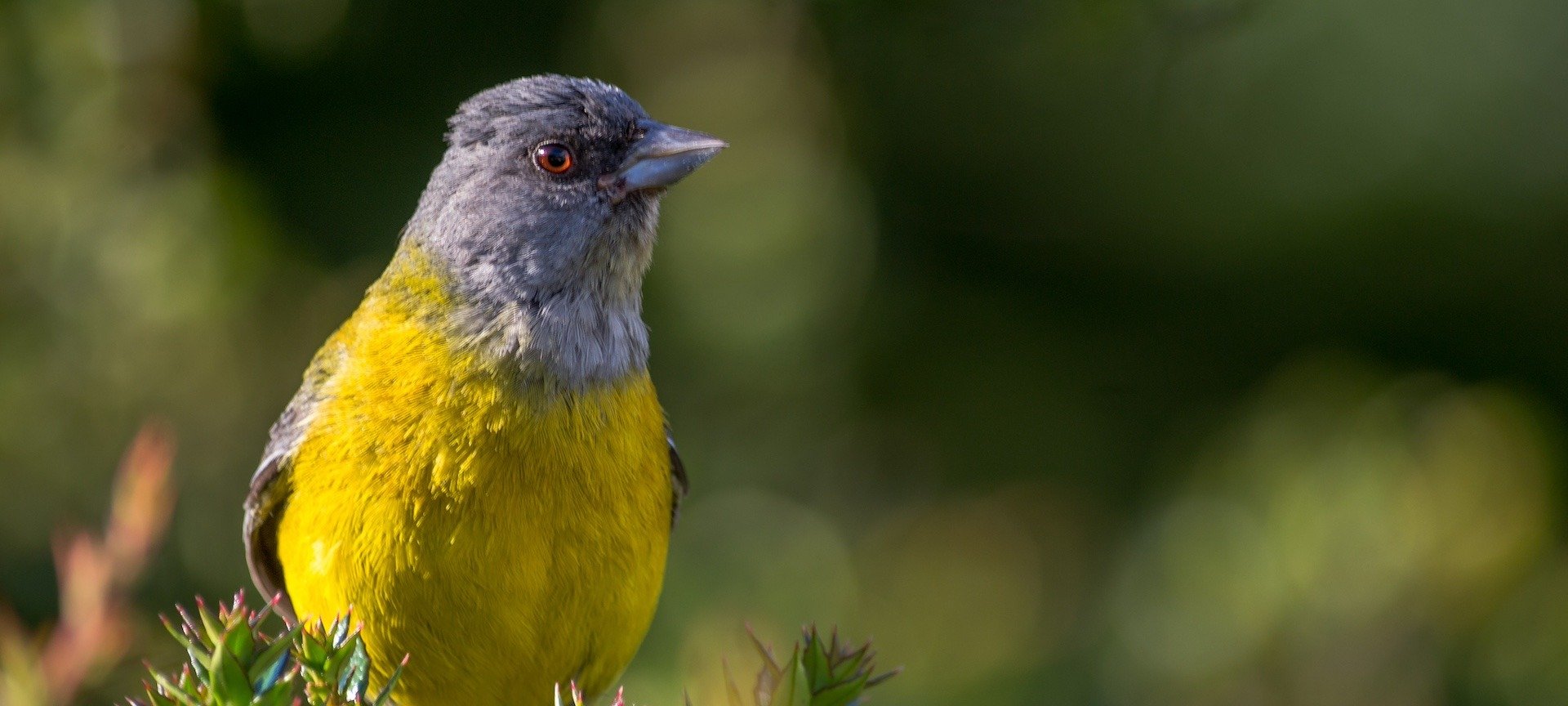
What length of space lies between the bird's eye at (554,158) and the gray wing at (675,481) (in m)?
0.74

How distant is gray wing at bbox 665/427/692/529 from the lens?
397cm

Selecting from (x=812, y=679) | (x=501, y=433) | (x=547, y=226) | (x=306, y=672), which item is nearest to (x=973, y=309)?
(x=547, y=226)

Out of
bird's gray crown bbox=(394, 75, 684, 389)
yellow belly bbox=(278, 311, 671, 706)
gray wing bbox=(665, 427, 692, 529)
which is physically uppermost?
bird's gray crown bbox=(394, 75, 684, 389)

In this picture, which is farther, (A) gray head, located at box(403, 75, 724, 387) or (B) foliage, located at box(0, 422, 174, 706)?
(A) gray head, located at box(403, 75, 724, 387)

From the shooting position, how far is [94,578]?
212 cm

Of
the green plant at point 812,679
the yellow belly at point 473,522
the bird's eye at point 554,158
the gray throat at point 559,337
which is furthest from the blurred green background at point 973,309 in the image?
the green plant at point 812,679

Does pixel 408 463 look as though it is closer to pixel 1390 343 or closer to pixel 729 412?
pixel 729 412

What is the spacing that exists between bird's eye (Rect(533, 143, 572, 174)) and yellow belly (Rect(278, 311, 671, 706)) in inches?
21.9

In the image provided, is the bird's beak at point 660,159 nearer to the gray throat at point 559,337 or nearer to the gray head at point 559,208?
the gray head at point 559,208

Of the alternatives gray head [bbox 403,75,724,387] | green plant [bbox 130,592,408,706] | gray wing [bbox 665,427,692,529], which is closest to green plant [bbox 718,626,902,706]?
green plant [bbox 130,592,408,706]

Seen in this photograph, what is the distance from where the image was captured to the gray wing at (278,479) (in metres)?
3.75

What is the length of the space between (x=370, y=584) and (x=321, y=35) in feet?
6.85

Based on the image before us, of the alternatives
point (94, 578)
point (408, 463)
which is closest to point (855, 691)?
point (94, 578)

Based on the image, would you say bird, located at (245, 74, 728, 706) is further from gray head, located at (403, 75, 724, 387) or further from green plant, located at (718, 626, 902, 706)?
green plant, located at (718, 626, 902, 706)
